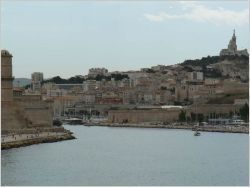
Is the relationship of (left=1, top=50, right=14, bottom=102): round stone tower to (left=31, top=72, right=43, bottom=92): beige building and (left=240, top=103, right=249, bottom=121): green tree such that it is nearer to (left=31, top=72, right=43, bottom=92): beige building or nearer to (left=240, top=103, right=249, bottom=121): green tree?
(left=240, top=103, right=249, bottom=121): green tree

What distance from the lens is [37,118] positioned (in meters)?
29.9

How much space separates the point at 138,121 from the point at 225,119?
7528 mm

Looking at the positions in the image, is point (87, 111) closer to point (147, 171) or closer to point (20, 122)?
point (20, 122)

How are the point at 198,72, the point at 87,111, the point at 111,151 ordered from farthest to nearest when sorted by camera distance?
the point at 198,72 < the point at 87,111 < the point at 111,151

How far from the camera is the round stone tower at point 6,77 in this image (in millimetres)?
24656

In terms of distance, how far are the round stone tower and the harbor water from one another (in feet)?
9.68

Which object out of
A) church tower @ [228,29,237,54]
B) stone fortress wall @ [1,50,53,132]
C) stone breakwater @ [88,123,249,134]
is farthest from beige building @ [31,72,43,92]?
stone fortress wall @ [1,50,53,132]

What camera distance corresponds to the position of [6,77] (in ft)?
81.7

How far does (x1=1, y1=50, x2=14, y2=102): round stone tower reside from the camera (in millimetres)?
24656

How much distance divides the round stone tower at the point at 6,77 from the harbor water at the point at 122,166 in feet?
9.68

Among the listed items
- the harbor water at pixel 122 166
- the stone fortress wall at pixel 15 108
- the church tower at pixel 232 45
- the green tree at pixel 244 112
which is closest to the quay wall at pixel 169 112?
the green tree at pixel 244 112

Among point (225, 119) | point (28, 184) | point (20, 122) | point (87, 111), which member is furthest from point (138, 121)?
point (28, 184)

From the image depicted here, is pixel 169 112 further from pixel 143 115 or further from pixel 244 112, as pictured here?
pixel 244 112

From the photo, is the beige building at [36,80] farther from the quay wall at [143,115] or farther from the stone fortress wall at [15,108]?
the stone fortress wall at [15,108]
